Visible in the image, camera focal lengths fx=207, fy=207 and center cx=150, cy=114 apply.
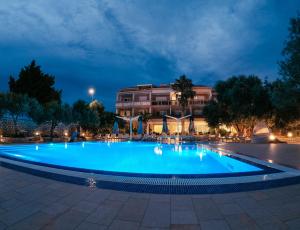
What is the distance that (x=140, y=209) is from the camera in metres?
3.02

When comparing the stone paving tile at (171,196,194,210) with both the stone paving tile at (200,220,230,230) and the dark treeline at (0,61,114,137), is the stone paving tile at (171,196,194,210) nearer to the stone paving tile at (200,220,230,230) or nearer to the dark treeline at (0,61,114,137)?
the stone paving tile at (200,220,230,230)

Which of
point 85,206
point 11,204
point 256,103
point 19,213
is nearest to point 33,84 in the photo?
point 256,103

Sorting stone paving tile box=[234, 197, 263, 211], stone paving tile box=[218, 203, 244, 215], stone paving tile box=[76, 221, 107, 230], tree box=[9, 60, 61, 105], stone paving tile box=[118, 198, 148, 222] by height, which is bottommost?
stone paving tile box=[76, 221, 107, 230]

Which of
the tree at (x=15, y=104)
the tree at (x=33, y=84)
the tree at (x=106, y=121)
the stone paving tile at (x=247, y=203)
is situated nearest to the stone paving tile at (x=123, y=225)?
the stone paving tile at (x=247, y=203)

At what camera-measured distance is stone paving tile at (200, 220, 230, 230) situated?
8.03ft

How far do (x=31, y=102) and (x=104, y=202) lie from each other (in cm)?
2021

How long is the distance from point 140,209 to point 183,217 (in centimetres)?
64

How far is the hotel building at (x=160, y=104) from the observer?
41.8 meters

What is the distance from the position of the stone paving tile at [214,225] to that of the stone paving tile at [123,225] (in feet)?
2.65

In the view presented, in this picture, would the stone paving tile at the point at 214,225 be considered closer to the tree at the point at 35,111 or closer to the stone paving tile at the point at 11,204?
the stone paving tile at the point at 11,204

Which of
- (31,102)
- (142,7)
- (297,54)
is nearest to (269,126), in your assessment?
(297,54)

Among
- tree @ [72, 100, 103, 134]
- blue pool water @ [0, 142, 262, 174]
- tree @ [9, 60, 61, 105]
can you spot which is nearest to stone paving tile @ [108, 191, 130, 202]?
blue pool water @ [0, 142, 262, 174]

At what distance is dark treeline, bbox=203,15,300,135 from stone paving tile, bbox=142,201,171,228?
10111mm

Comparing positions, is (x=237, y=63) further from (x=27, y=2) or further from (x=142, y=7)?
(x=27, y=2)
